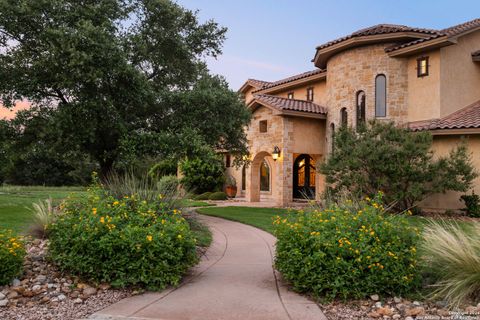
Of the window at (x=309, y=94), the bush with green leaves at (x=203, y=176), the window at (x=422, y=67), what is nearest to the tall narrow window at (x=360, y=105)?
the window at (x=422, y=67)

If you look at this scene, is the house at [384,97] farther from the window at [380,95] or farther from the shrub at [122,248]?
the shrub at [122,248]

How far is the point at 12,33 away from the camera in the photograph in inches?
440

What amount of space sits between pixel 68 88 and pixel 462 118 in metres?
13.8

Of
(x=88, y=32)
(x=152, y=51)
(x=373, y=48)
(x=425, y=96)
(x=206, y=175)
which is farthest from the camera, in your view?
(x=206, y=175)

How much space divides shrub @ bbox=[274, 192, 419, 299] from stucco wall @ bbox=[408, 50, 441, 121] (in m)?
11.8

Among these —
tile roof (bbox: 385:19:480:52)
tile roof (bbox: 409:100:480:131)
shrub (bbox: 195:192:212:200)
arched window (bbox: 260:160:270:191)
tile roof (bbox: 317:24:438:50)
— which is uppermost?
tile roof (bbox: 317:24:438:50)

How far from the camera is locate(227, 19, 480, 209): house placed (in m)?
15.2

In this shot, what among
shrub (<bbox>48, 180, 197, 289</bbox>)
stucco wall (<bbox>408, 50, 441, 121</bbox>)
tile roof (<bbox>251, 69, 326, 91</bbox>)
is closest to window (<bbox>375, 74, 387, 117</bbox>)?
stucco wall (<bbox>408, 50, 441, 121</bbox>)

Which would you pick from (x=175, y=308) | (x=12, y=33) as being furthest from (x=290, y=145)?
(x=175, y=308)

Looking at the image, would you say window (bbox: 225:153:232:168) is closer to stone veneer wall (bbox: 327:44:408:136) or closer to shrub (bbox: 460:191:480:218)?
stone veneer wall (bbox: 327:44:408:136)

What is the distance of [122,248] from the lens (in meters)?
5.31

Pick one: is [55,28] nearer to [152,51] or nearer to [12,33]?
[12,33]

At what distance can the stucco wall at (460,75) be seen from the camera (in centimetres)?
1564

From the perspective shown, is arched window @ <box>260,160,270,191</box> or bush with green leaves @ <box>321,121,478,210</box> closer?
bush with green leaves @ <box>321,121,478,210</box>
